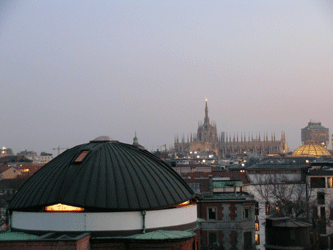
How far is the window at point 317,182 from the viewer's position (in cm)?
7444

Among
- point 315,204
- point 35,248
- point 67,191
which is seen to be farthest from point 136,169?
point 315,204

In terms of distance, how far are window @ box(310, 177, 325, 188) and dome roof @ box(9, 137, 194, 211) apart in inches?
1959

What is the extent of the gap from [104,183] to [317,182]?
2149 inches

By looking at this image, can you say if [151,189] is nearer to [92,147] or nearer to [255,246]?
[92,147]

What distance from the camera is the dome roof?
24672 millimetres

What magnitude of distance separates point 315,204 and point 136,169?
163 feet

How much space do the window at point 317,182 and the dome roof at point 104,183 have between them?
49.8 metres

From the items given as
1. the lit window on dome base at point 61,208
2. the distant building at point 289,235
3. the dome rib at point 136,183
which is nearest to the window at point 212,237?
the distant building at point 289,235

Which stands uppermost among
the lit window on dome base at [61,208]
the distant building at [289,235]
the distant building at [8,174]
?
the distant building at [8,174]

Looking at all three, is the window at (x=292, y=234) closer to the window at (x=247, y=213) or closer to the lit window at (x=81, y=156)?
the lit window at (x=81, y=156)

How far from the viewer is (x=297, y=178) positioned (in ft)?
270

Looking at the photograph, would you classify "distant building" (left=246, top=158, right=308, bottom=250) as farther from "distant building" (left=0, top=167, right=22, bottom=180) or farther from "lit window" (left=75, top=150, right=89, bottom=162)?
"distant building" (left=0, top=167, right=22, bottom=180)

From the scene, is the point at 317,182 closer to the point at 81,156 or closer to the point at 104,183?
the point at 81,156

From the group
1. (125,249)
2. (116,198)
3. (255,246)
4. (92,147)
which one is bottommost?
(255,246)
